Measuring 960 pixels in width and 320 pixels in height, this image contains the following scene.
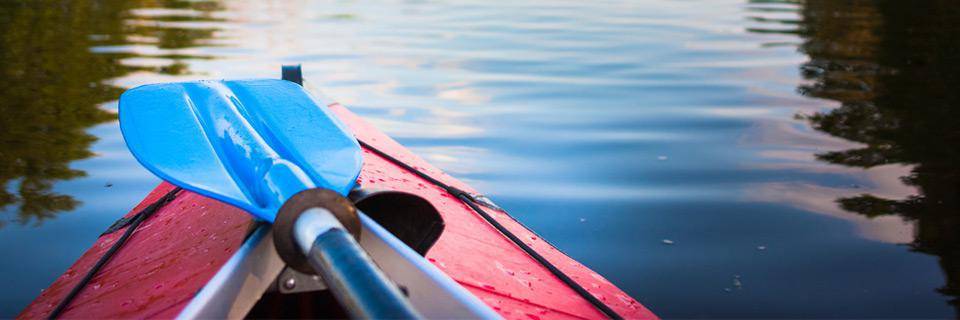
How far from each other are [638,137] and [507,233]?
11.0ft

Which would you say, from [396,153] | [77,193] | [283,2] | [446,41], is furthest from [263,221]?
[283,2]

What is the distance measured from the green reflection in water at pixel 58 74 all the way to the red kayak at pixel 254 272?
6.34 feet

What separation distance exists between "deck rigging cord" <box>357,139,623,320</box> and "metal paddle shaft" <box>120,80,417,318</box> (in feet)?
2.20

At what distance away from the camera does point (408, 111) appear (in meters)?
6.79

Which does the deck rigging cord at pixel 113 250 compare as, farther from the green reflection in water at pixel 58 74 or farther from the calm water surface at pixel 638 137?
the green reflection in water at pixel 58 74

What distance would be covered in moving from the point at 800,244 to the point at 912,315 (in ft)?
2.44

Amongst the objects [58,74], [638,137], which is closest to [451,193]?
[638,137]

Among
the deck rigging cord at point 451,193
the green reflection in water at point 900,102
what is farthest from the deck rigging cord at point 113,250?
the green reflection in water at point 900,102

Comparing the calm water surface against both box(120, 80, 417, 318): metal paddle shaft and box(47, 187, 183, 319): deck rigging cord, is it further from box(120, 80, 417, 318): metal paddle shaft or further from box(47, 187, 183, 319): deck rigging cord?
box(120, 80, 417, 318): metal paddle shaft

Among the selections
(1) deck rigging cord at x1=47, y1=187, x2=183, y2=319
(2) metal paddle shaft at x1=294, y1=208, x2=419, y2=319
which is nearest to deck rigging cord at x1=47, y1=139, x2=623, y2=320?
(1) deck rigging cord at x1=47, y1=187, x2=183, y2=319

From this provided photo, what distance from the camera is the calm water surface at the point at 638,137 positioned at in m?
3.52

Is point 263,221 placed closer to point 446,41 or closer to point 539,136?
point 539,136

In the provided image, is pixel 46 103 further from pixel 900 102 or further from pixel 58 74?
pixel 900 102

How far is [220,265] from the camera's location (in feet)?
6.27
